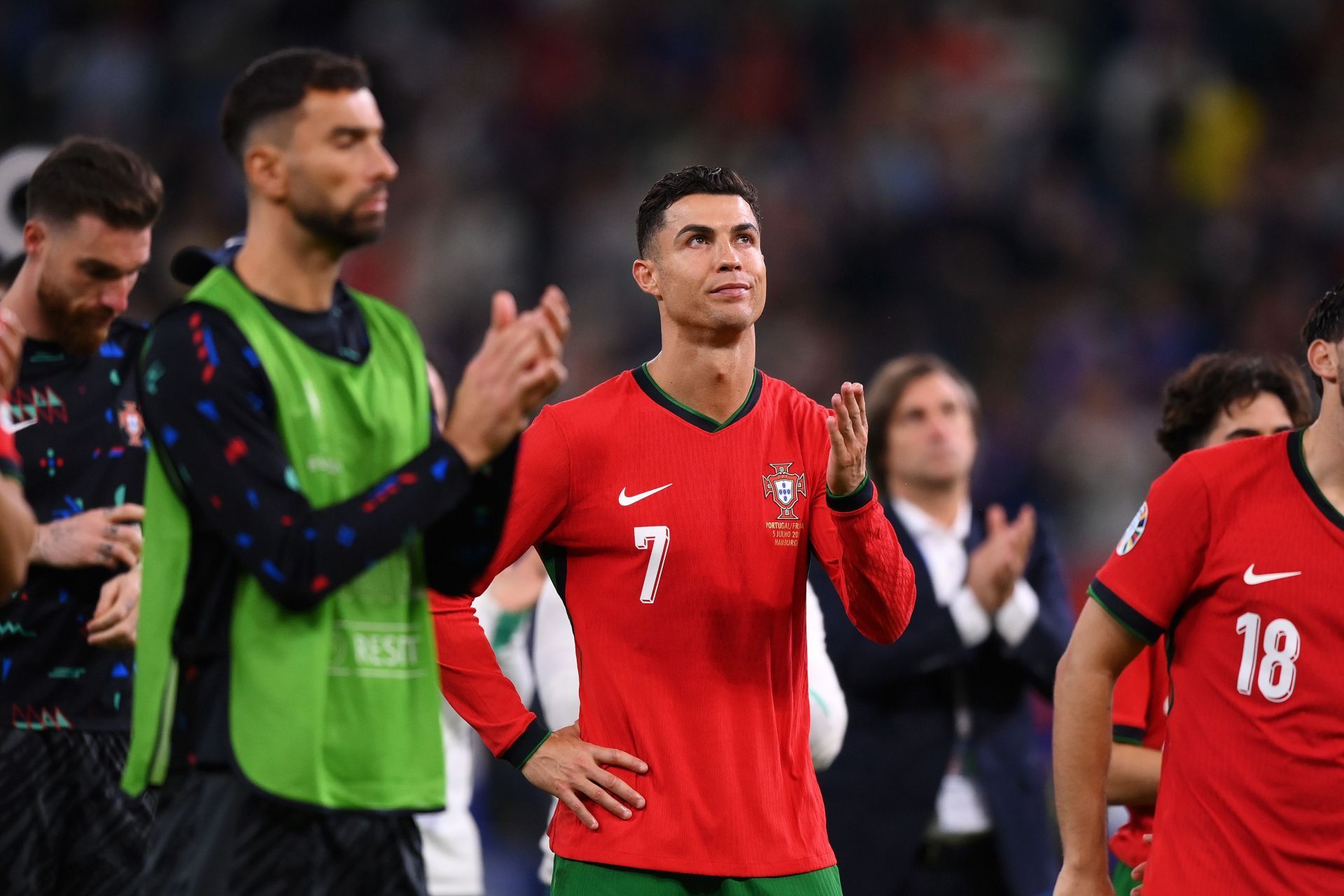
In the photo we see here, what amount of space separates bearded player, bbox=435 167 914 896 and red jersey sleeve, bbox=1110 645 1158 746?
79 cm

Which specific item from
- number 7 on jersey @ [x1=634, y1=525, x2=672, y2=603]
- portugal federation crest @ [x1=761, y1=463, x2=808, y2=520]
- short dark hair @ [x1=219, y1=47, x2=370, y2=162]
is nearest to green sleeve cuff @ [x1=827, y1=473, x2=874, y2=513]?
portugal federation crest @ [x1=761, y1=463, x2=808, y2=520]

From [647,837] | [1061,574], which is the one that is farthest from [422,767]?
[1061,574]

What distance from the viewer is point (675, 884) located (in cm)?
394

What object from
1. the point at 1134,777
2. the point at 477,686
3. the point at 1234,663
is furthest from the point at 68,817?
the point at 1234,663

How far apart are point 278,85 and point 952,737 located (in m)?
3.41

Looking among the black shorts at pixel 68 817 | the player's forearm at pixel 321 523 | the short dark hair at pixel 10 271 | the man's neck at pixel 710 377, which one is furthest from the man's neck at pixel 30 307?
the player's forearm at pixel 321 523

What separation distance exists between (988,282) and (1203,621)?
975cm

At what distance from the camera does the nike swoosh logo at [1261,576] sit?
3742mm

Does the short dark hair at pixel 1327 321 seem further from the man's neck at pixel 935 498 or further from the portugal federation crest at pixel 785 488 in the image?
the man's neck at pixel 935 498

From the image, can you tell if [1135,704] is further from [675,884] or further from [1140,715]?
[675,884]

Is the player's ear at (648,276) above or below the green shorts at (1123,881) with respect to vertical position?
above

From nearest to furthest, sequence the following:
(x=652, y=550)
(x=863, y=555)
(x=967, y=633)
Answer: (x=863, y=555) → (x=652, y=550) → (x=967, y=633)

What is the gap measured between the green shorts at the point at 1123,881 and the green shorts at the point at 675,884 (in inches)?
41.9

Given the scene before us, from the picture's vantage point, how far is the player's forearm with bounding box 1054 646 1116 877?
3.82 m
